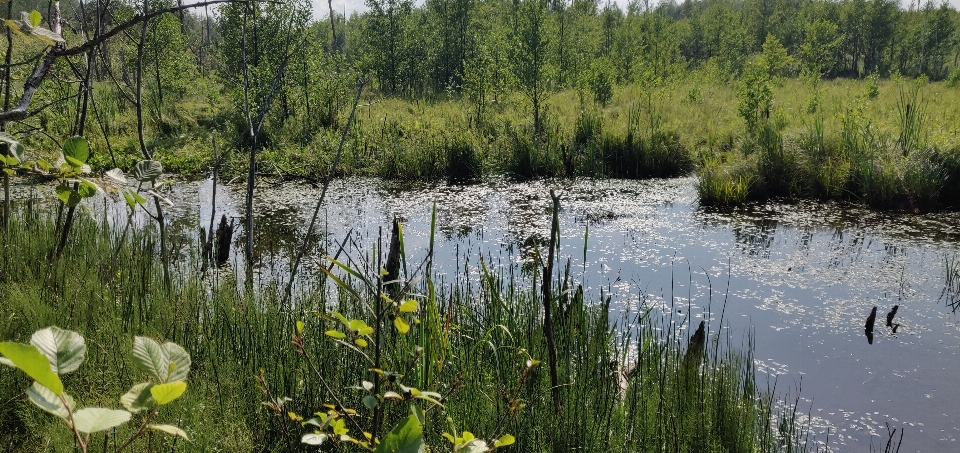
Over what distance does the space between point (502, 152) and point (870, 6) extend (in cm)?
3922

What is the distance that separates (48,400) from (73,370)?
5cm

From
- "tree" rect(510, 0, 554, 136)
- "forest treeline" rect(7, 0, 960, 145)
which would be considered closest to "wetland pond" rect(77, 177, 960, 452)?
"forest treeline" rect(7, 0, 960, 145)

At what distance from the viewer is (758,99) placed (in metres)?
11.9

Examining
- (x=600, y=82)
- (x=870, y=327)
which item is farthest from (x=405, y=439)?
(x=600, y=82)

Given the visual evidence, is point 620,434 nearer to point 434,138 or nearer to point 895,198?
point 895,198

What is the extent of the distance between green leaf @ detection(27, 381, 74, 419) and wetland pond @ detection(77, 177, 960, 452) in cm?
141

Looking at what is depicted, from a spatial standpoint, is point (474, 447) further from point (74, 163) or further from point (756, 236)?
point (756, 236)

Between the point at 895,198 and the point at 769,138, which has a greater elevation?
the point at 769,138

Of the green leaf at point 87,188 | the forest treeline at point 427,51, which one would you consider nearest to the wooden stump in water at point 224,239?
the forest treeline at point 427,51

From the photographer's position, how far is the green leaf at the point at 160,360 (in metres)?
0.74

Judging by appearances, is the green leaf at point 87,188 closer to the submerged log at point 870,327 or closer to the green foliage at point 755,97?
the submerged log at point 870,327

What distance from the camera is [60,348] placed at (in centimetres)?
66

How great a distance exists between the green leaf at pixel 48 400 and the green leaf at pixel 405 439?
37 cm

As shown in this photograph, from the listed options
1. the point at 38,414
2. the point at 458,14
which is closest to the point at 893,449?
the point at 38,414
